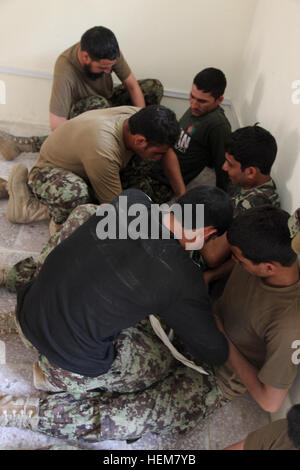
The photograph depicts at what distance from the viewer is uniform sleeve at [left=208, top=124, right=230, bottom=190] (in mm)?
2240

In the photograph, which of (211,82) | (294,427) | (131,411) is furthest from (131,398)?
(211,82)

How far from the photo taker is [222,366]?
153 centimetres

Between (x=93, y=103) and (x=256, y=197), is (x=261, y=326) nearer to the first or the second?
(x=256, y=197)

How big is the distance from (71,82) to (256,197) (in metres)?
1.36

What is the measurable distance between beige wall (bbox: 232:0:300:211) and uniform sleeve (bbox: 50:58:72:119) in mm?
1117

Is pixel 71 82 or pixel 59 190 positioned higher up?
pixel 71 82

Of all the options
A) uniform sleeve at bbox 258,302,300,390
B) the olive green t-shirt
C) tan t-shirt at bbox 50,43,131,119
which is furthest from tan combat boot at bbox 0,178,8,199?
the olive green t-shirt

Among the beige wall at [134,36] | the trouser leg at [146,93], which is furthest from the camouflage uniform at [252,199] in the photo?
the beige wall at [134,36]

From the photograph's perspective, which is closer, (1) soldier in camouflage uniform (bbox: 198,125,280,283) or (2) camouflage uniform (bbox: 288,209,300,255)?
(2) camouflage uniform (bbox: 288,209,300,255)

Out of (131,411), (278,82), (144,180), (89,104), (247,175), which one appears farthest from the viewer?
(89,104)

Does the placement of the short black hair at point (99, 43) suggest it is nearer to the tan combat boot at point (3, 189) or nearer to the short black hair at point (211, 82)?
the short black hair at point (211, 82)

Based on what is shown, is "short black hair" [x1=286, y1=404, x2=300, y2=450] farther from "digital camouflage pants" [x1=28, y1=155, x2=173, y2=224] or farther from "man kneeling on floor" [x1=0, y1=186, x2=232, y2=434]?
"digital camouflage pants" [x1=28, y1=155, x2=173, y2=224]
